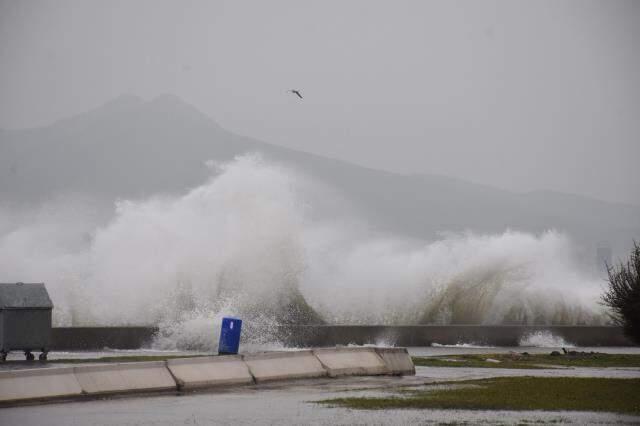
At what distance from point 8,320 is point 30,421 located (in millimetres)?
9619

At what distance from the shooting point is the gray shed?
20.7 meters

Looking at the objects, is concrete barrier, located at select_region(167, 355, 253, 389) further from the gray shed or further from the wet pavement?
the gray shed

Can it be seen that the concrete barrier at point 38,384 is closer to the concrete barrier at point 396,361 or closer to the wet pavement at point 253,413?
the wet pavement at point 253,413

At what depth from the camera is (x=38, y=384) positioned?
13773 mm

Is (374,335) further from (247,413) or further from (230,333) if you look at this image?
(247,413)

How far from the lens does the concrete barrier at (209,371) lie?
1562 cm

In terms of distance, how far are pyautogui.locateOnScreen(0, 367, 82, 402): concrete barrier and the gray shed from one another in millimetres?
6785

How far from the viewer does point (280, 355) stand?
705 inches

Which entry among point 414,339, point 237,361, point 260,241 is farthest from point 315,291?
point 237,361

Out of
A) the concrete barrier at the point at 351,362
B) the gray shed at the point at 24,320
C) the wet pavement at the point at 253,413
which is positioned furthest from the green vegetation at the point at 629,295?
the gray shed at the point at 24,320

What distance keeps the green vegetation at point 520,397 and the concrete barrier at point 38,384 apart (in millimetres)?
3268

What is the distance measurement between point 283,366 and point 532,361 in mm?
8767

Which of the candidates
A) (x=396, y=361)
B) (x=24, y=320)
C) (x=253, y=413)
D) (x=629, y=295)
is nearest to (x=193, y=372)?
(x=253, y=413)

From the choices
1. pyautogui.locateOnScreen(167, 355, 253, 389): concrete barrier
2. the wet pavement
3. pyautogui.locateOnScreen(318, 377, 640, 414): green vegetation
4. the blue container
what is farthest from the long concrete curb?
pyautogui.locateOnScreen(318, 377, 640, 414): green vegetation
